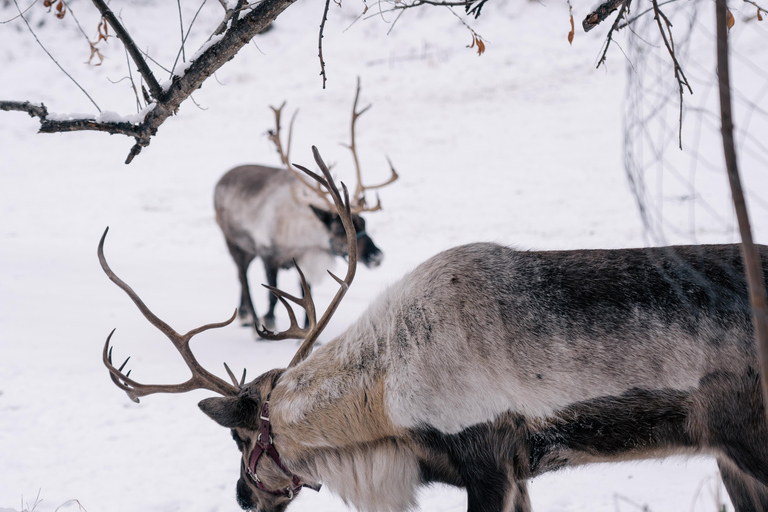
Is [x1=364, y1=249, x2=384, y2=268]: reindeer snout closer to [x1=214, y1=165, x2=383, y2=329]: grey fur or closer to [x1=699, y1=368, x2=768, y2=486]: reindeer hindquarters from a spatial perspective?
[x1=214, y1=165, x2=383, y2=329]: grey fur

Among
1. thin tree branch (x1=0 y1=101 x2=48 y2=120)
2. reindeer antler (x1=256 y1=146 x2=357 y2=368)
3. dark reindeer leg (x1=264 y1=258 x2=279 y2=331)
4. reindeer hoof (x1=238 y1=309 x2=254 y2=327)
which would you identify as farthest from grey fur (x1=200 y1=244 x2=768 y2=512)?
reindeer hoof (x1=238 y1=309 x2=254 y2=327)

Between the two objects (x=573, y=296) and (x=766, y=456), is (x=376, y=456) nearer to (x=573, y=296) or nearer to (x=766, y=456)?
(x=573, y=296)

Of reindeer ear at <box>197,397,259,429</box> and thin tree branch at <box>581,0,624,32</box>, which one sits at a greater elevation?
thin tree branch at <box>581,0,624,32</box>

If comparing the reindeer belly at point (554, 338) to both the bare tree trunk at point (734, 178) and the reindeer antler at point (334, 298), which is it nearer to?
the reindeer antler at point (334, 298)

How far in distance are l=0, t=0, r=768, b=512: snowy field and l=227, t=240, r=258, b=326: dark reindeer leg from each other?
0.75 ft

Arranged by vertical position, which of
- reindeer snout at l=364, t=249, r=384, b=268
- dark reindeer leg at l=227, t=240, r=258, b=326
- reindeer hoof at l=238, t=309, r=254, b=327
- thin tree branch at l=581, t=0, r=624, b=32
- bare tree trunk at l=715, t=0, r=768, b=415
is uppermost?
thin tree branch at l=581, t=0, r=624, b=32

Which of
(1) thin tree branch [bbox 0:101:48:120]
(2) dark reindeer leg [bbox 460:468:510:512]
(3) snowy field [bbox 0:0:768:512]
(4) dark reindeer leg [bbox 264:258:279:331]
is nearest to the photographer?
(2) dark reindeer leg [bbox 460:468:510:512]

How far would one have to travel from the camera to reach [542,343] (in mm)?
1970

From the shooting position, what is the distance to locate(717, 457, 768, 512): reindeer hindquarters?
2123mm

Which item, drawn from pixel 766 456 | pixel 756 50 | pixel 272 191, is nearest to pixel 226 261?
pixel 272 191

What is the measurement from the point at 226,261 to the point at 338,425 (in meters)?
6.98

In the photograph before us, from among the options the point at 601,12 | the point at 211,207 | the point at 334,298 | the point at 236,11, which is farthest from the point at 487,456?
the point at 211,207

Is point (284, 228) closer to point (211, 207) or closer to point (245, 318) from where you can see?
point (245, 318)

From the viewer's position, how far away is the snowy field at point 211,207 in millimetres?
3424
